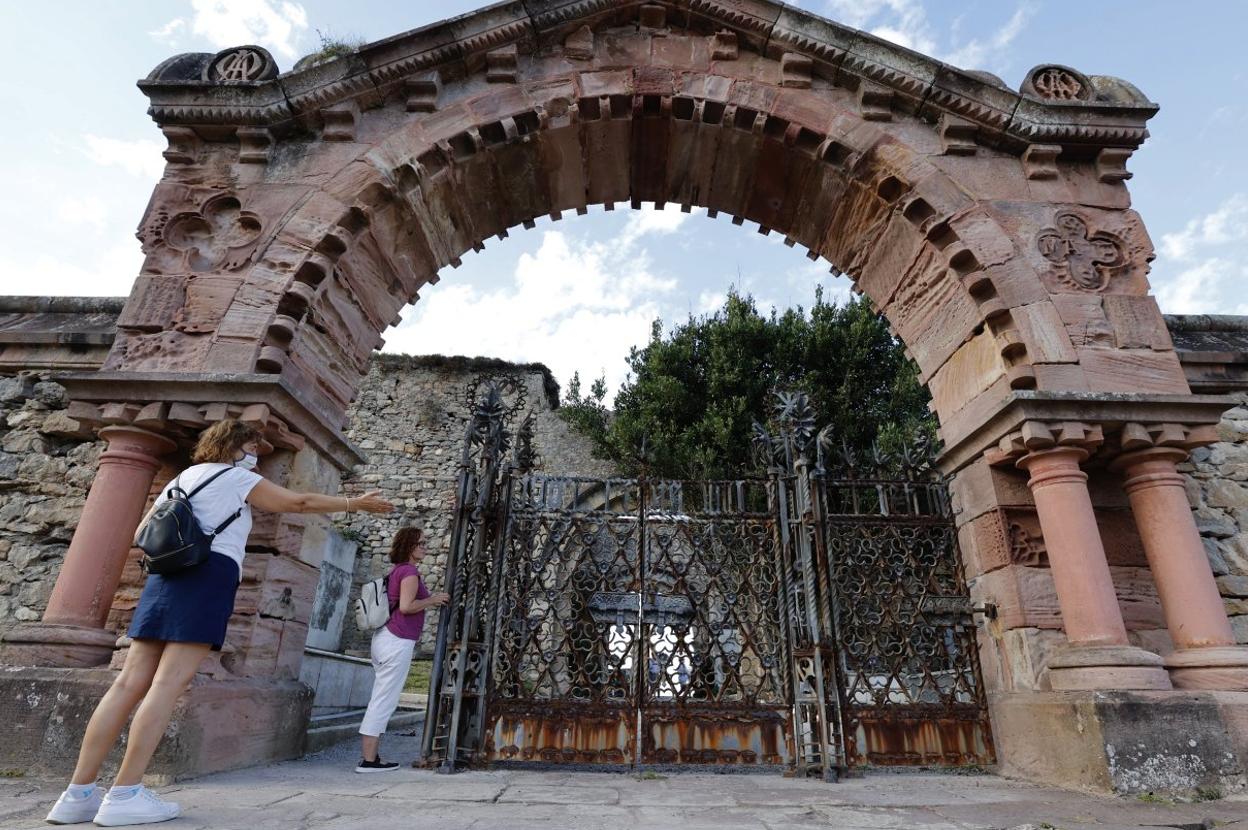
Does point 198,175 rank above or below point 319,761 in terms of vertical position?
above

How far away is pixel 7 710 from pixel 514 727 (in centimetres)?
274

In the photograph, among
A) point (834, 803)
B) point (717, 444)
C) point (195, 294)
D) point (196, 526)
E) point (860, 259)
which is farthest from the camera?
point (717, 444)

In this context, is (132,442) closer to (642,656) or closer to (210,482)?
(210,482)

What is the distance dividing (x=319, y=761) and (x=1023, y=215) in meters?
6.56

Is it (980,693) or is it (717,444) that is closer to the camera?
(980,693)

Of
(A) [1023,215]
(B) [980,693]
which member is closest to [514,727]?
(B) [980,693]

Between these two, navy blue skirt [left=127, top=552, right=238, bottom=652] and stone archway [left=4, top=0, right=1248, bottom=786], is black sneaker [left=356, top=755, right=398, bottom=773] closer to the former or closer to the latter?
stone archway [left=4, top=0, right=1248, bottom=786]

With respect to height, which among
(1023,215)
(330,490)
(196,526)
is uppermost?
(1023,215)

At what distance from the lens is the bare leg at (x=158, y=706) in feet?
8.12

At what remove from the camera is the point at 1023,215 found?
203 inches

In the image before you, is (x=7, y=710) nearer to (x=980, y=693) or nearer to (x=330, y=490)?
(x=330, y=490)

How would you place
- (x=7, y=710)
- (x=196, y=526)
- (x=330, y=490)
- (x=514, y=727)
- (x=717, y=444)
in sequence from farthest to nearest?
(x=717, y=444) < (x=330, y=490) < (x=514, y=727) < (x=7, y=710) < (x=196, y=526)

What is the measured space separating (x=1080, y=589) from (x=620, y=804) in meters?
2.98

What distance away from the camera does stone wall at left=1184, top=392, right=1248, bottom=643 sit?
4668mm
